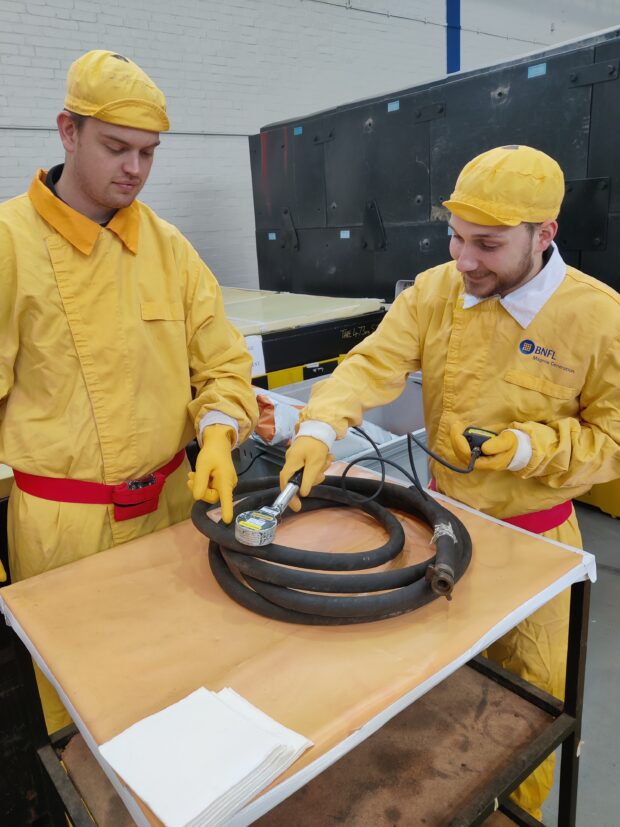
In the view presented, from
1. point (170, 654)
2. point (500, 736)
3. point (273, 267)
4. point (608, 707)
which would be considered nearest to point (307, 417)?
point (170, 654)

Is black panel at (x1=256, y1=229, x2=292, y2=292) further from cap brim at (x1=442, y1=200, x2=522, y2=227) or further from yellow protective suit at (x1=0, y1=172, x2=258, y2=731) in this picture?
cap brim at (x1=442, y1=200, x2=522, y2=227)

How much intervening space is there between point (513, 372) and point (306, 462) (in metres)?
0.52

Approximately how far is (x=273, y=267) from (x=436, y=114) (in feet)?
5.40

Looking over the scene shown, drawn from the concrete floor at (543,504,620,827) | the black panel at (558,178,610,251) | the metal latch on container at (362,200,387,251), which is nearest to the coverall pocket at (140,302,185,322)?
the concrete floor at (543,504,620,827)

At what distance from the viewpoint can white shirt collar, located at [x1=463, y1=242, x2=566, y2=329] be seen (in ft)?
4.29

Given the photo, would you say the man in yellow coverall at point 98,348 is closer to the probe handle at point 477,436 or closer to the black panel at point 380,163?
the probe handle at point 477,436

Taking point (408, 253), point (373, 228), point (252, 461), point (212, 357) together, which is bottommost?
point (252, 461)

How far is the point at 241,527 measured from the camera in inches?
40.6

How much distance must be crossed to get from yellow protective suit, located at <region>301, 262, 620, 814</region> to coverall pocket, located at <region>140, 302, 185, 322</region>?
0.38 m

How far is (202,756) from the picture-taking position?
70cm

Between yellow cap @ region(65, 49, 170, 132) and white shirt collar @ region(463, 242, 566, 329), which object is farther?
white shirt collar @ region(463, 242, 566, 329)

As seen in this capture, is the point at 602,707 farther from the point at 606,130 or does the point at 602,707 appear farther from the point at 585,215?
the point at 606,130

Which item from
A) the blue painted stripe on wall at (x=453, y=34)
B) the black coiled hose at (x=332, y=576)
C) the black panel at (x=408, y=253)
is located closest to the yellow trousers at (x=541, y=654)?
the black coiled hose at (x=332, y=576)

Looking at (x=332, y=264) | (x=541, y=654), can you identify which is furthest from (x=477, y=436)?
(x=332, y=264)
